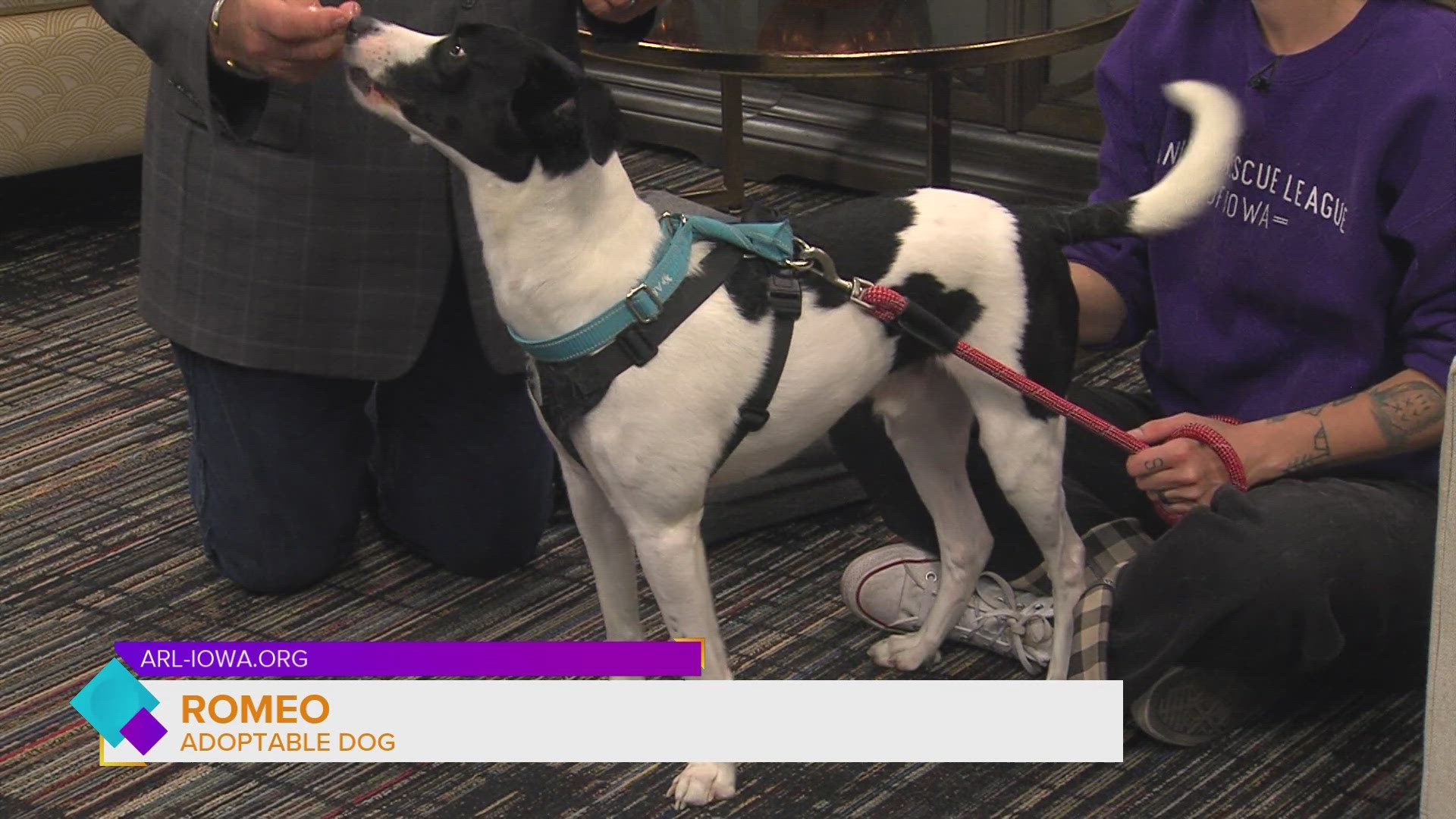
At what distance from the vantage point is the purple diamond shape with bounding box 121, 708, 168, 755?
5.20ft

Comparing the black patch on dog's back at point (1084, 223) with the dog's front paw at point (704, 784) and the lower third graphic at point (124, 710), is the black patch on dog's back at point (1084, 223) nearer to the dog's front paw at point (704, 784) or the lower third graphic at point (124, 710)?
the dog's front paw at point (704, 784)

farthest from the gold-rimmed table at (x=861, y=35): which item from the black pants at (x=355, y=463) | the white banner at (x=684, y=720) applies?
the white banner at (x=684, y=720)

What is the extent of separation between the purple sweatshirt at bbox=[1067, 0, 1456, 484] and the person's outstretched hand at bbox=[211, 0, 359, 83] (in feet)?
2.57

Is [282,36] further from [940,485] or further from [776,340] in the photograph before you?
[940,485]

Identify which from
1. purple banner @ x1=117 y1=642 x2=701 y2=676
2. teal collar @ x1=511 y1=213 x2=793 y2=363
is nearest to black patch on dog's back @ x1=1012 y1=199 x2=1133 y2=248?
teal collar @ x1=511 y1=213 x2=793 y2=363

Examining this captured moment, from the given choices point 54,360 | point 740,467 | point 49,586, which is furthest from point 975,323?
point 54,360

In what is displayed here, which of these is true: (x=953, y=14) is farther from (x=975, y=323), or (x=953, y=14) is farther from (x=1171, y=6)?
(x=975, y=323)

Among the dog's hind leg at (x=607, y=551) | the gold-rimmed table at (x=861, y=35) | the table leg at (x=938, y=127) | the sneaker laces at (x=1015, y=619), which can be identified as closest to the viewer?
the dog's hind leg at (x=607, y=551)

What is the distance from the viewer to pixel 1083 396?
1.83 metres

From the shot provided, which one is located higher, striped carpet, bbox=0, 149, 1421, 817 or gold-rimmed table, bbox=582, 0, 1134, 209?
gold-rimmed table, bbox=582, 0, 1134, 209

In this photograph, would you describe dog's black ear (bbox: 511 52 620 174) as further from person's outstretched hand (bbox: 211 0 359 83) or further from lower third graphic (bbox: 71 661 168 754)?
lower third graphic (bbox: 71 661 168 754)

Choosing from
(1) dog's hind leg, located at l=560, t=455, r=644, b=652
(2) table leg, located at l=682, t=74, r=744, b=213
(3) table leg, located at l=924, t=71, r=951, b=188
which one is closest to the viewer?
(1) dog's hind leg, located at l=560, t=455, r=644, b=652

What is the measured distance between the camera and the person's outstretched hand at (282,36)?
1.33 m

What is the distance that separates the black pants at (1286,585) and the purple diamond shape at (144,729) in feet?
2.86
